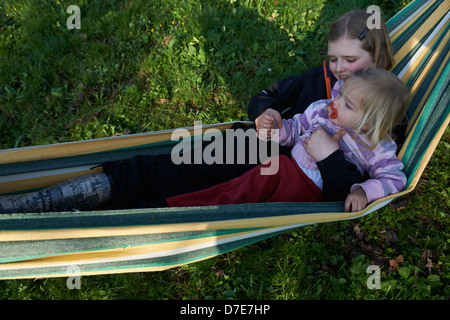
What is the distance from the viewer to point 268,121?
7.40 ft

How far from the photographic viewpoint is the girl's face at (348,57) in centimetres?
220

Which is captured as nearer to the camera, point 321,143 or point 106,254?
point 106,254

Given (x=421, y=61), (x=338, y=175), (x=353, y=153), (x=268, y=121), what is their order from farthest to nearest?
(x=421, y=61)
(x=268, y=121)
(x=353, y=153)
(x=338, y=175)

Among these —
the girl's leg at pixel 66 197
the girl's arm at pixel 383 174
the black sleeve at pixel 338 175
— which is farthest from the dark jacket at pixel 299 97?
the girl's leg at pixel 66 197

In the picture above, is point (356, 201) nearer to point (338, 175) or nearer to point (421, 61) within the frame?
point (338, 175)

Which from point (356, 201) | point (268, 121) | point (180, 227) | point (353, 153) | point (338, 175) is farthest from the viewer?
point (268, 121)

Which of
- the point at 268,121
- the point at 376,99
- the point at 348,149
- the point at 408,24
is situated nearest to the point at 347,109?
the point at 376,99

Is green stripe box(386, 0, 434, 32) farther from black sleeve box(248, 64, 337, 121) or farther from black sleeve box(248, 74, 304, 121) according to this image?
black sleeve box(248, 74, 304, 121)

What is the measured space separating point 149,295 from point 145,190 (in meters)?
0.65

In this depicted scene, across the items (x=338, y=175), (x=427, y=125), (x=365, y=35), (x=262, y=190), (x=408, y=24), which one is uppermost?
(x=408, y=24)

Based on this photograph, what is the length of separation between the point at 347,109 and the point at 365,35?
51cm

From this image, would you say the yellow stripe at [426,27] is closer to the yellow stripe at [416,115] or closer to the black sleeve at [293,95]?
the yellow stripe at [416,115]
